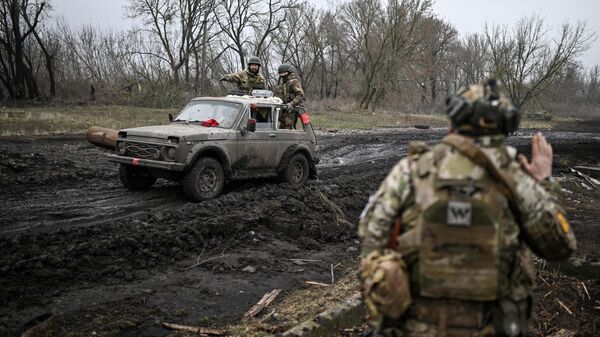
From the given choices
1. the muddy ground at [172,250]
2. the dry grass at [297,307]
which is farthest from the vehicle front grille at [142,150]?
the dry grass at [297,307]

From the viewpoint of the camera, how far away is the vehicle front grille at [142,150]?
8586 mm

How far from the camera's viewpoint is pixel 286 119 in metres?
10.6

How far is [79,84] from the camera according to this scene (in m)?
31.3

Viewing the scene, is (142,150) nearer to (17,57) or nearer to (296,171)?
(296,171)

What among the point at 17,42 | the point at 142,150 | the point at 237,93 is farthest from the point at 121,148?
the point at 17,42

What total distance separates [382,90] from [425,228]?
133ft

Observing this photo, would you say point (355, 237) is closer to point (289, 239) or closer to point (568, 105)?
point (289, 239)

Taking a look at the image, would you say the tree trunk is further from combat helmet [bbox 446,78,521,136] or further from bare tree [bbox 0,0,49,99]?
combat helmet [bbox 446,78,521,136]

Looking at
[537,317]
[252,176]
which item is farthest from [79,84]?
[537,317]

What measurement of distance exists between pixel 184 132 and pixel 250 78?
3391 millimetres

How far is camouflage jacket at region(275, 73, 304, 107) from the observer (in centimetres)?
1117

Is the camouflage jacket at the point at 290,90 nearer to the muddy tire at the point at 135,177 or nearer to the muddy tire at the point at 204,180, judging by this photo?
the muddy tire at the point at 204,180

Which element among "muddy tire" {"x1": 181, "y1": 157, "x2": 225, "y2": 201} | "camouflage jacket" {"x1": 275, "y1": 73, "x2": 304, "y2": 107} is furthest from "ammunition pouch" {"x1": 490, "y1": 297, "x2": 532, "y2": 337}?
"camouflage jacket" {"x1": 275, "y1": 73, "x2": 304, "y2": 107}

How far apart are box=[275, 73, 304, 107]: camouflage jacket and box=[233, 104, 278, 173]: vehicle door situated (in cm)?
110
